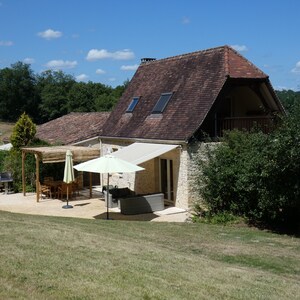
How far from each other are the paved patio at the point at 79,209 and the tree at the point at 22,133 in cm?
511

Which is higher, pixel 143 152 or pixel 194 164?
pixel 143 152

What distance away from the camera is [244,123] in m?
24.8

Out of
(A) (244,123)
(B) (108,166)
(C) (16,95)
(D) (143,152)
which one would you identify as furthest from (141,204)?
(C) (16,95)

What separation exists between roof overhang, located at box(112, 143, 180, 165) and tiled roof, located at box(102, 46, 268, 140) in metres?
0.61

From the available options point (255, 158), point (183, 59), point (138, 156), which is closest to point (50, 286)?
point (255, 158)

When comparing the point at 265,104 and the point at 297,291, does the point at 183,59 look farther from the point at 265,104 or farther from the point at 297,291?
the point at 297,291

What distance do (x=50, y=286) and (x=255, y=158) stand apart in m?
12.3

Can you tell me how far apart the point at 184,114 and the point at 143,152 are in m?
3.20

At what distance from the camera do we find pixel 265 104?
26375 mm

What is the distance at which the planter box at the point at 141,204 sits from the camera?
72.5 ft

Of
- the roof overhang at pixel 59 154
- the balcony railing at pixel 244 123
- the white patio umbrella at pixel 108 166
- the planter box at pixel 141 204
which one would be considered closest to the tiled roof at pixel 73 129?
the roof overhang at pixel 59 154

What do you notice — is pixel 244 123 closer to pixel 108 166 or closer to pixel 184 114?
pixel 184 114

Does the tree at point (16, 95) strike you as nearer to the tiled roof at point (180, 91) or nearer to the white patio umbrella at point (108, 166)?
the tiled roof at point (180, 91)

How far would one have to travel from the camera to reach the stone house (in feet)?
75.3
